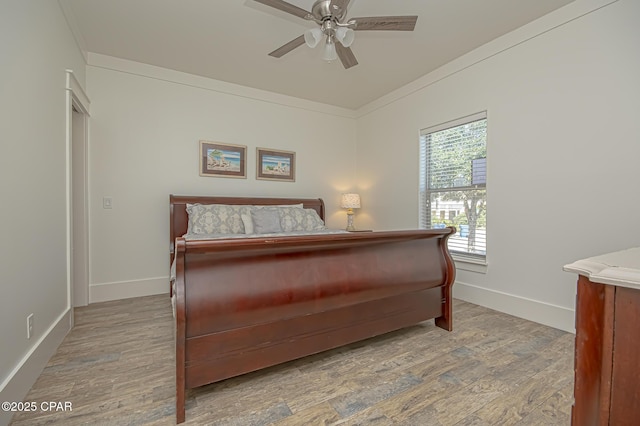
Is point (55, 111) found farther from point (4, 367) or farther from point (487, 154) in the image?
point (487, 154)

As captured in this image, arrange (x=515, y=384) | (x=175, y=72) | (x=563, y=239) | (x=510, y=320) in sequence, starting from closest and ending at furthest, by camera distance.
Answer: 1. (x=515, y=384)
2. (x=563, y=239)
3. (x=510, y=320)
4. (x=175, y=72)

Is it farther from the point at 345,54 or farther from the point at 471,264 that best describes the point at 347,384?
the point at 345,54

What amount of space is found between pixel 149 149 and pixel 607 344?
159 inches

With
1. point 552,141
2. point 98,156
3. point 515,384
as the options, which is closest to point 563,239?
point 552,141

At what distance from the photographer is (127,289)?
3.31 meters

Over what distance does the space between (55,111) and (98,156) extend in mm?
1150

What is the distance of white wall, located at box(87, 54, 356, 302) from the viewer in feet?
10.5

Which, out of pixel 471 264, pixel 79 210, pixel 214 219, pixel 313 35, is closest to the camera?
pixel 313 35

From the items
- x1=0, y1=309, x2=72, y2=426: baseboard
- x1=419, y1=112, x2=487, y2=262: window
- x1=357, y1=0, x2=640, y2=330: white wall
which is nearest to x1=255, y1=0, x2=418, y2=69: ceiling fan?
x1=357, y1=0, x2=640, y2=330: white wall

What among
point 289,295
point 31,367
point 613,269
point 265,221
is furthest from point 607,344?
point 265,221

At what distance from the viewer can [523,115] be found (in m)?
2.68

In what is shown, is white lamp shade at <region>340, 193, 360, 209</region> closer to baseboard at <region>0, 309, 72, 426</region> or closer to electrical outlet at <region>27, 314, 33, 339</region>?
baseboard at <region>0, 309, 72, 426</region>

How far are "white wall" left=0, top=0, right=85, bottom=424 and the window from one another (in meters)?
3.69

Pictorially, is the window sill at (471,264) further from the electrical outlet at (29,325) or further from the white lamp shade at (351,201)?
the electrical outlet at (29,325)
